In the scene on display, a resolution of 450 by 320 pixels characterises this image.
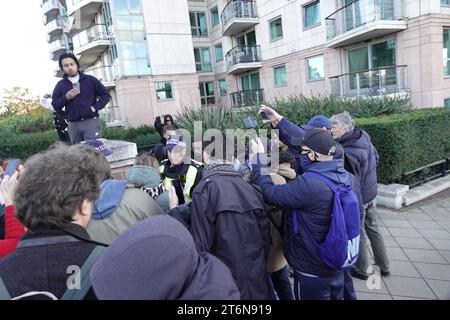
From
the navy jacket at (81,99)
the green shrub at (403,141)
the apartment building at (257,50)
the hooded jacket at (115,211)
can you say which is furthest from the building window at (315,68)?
the hooded jacket at (115,211)

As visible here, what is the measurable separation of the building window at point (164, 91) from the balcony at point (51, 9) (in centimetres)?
1915

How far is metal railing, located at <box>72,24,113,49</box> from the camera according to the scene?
22.9 metres

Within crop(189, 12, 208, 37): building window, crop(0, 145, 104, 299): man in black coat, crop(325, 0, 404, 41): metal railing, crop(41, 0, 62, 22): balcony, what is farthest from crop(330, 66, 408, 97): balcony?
crop(41, 0, 62, 22): balcony

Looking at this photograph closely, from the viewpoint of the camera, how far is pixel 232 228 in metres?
2.02

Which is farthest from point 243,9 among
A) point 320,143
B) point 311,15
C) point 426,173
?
point 320,143

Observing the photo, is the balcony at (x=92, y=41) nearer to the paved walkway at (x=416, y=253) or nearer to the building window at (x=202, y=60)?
the building window at (x=202, y=60)

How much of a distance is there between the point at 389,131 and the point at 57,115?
229 inches

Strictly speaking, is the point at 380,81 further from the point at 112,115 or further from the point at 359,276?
the point at 112,115

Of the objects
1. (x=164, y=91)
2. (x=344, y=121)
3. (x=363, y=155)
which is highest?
(x=164, y=91)

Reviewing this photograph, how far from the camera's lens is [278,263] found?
108 inches

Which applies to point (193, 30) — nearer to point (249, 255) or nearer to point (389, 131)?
point (389, 131)

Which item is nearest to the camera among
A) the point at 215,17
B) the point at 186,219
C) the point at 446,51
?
the point at 186,219

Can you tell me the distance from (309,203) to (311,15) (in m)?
17.6

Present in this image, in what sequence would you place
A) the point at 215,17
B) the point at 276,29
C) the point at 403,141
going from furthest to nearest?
the point at 215,17 < the point at 276,29 < the point at 403,141
